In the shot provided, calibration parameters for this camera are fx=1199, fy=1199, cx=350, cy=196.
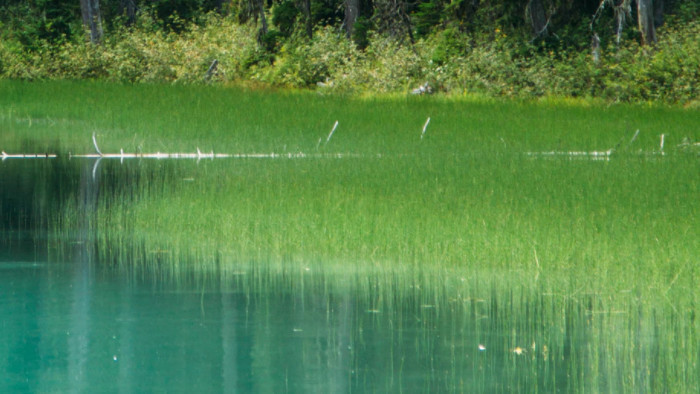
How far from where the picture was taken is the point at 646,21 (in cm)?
3073

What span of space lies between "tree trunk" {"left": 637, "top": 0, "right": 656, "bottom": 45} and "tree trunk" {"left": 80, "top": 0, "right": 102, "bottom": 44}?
717 inches

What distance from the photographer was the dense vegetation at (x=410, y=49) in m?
30.9

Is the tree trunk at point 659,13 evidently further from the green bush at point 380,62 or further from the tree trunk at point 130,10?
the tree trunk at point 130,10

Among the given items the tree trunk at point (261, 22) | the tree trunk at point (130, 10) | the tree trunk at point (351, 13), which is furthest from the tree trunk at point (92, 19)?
the tree trunk at point (351, 13)

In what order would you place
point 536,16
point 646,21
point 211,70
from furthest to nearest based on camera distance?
1. point 211,70
2. point 536,16
3. point 646,21

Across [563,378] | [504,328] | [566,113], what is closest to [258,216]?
[504,328]

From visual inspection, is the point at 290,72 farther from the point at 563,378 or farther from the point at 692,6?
the point at 563,378

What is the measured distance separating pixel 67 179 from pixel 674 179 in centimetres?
921

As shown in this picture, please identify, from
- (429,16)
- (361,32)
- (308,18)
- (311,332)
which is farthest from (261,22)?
(311,332)

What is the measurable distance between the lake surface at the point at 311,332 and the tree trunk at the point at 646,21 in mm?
21836

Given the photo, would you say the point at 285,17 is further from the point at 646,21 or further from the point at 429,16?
the point at 646,21

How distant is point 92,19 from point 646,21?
61.9 feet

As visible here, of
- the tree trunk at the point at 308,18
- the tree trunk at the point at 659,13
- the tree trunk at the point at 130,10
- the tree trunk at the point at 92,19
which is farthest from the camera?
the tree trunk at the point at 130,10

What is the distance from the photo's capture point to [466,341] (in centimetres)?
777
